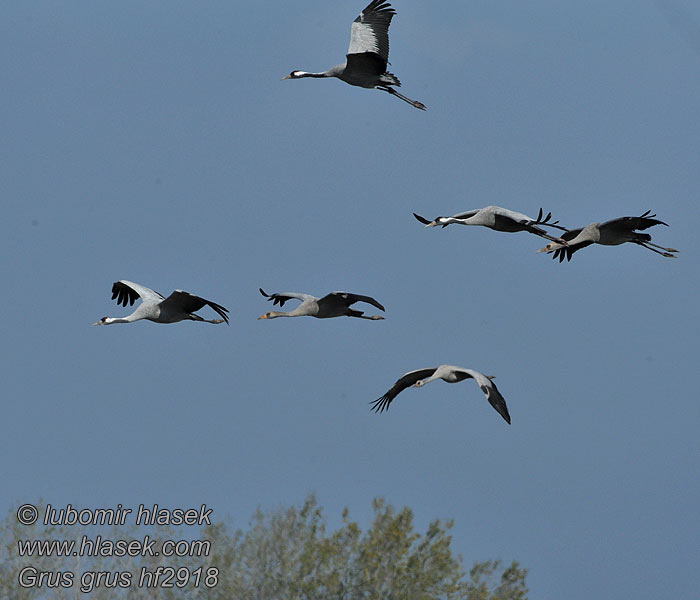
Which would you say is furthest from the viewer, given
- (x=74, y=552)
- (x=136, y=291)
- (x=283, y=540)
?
(x=283, y=540)

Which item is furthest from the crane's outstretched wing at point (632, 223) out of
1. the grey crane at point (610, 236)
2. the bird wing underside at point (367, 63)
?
the bird wing underside at point (367, 63)

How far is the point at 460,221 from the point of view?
24297mm

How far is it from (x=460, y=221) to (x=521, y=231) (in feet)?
3.44

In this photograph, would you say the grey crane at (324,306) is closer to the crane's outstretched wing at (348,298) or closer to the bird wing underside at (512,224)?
the crane's outstretched wing at (348,298)

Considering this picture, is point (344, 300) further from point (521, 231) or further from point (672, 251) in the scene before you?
point (672, 251)

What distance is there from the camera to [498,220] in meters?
23.8

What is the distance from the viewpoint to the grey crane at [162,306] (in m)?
23.6

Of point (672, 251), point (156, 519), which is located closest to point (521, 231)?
point (672, 251)

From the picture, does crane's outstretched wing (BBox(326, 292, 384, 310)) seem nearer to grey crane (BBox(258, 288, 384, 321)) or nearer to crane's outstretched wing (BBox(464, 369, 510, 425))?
grey crane (BBox(258, 288, 384, 321))

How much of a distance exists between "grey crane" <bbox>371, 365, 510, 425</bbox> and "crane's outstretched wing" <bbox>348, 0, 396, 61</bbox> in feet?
17.4

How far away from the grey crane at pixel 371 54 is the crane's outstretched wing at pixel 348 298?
12.5 ft

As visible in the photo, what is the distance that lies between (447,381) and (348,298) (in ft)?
7.05

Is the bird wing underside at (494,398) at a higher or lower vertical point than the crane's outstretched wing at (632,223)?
lower

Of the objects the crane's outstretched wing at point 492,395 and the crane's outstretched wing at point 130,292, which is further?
the crane's outstretched wing at point 130,292
